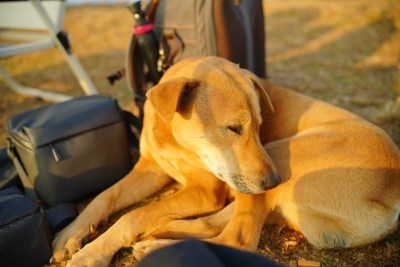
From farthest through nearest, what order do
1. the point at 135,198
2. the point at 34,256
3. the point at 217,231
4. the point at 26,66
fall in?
the point at 26,66 → the point at 135,198 → the point at 217,231 → the point at 34,256

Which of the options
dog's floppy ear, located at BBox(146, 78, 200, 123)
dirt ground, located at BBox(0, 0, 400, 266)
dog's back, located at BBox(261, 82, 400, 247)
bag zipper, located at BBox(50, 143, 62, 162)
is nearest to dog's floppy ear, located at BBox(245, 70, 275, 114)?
dog's back, located at BBox(261, 82, 400, 247)

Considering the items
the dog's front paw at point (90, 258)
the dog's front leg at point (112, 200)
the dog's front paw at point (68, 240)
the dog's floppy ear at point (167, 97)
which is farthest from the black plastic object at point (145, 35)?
the dog's front paw at point (90, 258)

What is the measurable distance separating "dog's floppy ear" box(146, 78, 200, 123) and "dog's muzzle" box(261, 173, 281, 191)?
0.75 metres

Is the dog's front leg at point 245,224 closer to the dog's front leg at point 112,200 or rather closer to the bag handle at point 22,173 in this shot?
the dog's front leg at point 112,200

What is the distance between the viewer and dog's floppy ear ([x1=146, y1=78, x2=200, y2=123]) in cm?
178

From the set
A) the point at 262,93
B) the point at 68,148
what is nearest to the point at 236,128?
the point at 262,93

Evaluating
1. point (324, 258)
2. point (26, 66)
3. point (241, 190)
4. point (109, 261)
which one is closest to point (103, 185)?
point (109, 261)

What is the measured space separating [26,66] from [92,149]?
18.7 ft

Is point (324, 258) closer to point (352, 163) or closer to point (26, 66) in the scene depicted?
point (352, 163)

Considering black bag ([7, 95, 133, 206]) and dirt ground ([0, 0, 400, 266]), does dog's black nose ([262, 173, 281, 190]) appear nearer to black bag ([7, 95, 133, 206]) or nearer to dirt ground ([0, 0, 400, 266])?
dirt ground ([0, 0, 400, 266])

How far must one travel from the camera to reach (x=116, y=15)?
432 inches

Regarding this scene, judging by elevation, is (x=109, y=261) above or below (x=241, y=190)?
below

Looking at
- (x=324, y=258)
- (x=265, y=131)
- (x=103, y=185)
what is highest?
(x=265, y=131)

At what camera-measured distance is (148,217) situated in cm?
207
